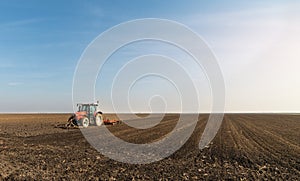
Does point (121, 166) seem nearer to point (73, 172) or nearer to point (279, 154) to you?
point (73, 172)

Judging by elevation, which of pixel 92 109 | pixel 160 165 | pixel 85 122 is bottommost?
pixel 160 165

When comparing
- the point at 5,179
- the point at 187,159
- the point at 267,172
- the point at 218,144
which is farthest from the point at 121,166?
the point at 218,144

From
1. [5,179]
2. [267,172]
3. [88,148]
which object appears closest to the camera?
[5,179]

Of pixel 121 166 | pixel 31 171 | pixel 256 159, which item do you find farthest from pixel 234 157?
pixel 31 171

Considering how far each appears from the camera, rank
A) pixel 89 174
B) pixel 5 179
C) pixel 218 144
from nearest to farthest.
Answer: pixel 5 179 → pixel 89 174 → pixel 218 144

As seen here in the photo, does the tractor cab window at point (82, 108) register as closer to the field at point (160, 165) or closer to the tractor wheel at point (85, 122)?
the tractor wheel at point (85, 122)

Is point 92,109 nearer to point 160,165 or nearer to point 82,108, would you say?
point 82,108

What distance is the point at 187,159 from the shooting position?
40.7ft

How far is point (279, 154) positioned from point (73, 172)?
9329mm

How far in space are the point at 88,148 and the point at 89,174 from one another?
220 inches

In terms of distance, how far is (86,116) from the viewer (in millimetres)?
26938

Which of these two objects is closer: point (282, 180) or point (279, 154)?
point (282, 180)

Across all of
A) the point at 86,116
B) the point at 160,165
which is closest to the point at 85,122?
the point at 86,116

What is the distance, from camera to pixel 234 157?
43.0ft
